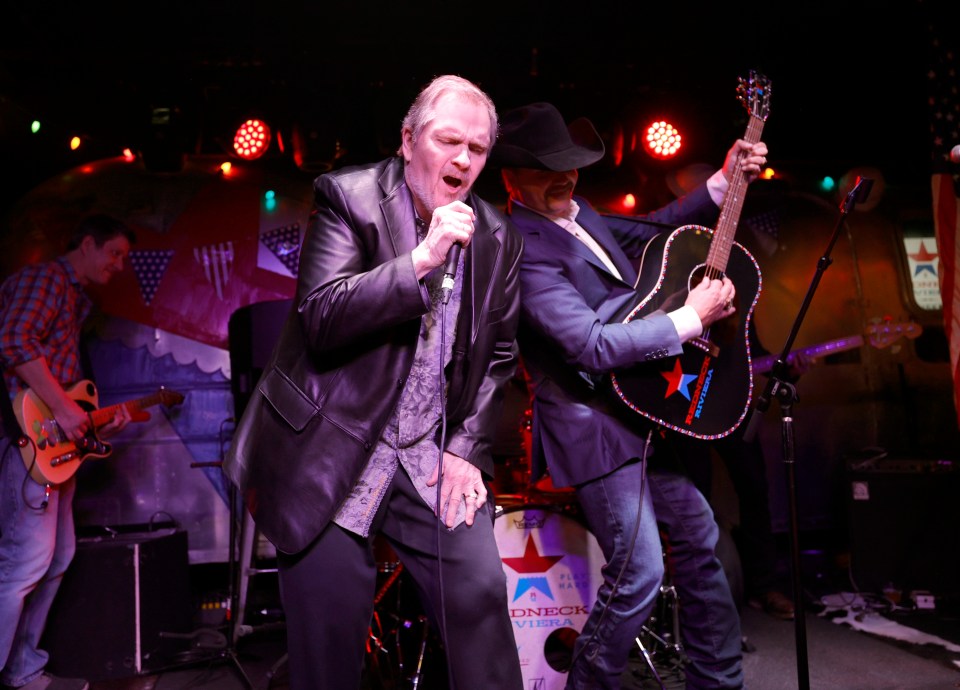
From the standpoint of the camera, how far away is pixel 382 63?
5.76 meters

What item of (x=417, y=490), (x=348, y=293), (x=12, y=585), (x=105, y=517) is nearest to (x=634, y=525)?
(x=417, y=490)

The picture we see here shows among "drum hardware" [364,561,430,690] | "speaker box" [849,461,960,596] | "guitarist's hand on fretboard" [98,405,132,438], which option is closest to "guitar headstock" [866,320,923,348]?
"speaker box" [849,461,960,596]

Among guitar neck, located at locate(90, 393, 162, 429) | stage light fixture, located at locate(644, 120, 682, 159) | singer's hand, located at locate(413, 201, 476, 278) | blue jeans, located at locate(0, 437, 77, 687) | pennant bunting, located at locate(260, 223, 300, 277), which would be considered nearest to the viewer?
singer's hand, located at locate(413, 201, 476, 278)

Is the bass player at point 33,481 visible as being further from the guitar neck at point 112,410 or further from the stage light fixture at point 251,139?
the stage light fixture at point 251,139

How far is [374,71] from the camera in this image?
582cm

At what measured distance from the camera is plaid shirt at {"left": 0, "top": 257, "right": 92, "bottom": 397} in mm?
4434

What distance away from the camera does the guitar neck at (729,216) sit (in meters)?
3.26

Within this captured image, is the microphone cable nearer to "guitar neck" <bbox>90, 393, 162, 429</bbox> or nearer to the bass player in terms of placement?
the bass player

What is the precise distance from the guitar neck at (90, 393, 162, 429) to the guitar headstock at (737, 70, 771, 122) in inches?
158

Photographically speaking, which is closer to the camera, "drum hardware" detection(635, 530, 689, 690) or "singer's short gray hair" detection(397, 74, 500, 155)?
"singer's short gray hair" detection(397, 74, 500, 155)

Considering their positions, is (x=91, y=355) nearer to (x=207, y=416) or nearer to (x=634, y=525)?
(x=207, y=416)

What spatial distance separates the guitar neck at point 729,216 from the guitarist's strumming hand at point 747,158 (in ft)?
0.05

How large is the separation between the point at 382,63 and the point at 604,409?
143 inches

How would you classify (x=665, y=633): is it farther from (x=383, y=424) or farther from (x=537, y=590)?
(x=383, y=424)
